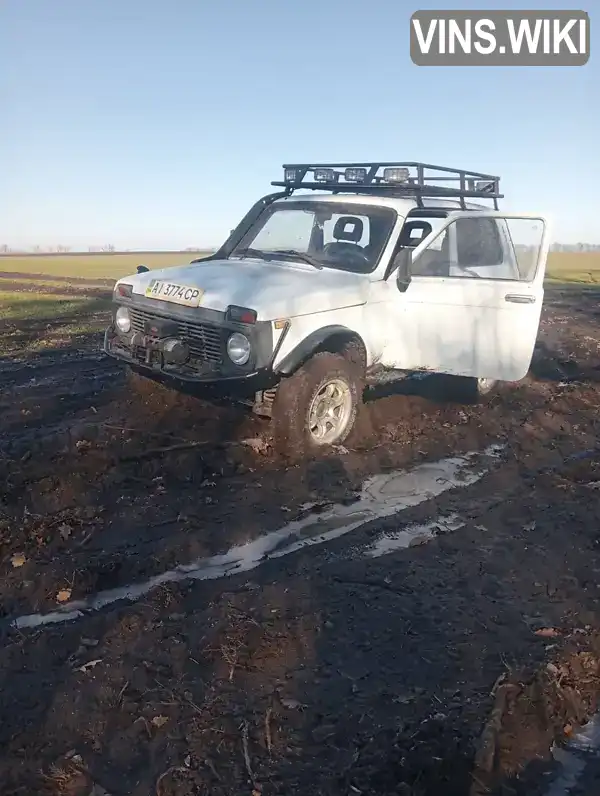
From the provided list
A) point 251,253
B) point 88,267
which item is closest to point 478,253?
point 251,253

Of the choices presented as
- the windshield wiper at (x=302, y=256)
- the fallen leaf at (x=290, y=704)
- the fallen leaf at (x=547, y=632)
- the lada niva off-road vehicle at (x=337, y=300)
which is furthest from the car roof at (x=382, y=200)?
the fallen leaf at (x=290, y=704)

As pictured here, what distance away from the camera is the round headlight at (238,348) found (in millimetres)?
5012

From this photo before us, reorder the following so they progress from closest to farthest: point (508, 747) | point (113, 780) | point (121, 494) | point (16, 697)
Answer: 1. point (113, 780)
2. point (508, 747)
3. point (16, 697)
4. point (121, 494)

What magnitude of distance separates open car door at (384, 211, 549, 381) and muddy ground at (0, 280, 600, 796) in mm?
788

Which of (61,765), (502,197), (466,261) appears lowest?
(61,765)

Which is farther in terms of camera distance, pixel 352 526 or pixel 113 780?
pixel 352 526

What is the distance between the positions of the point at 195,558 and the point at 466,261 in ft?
14.6

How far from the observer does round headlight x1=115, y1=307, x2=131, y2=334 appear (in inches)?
229

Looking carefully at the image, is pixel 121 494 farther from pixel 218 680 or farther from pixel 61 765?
pixel 61 765

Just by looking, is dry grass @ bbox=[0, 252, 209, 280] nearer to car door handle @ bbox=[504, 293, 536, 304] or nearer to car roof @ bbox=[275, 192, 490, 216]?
car roof @ bbox=[275, 192, 490, 216]

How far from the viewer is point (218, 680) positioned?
8.91 feet

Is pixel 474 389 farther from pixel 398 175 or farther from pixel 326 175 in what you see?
pixel 326 175

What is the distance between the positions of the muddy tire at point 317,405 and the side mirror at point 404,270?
2.90 ft

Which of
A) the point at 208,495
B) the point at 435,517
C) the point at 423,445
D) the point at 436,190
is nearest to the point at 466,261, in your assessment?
the point at 436,190
